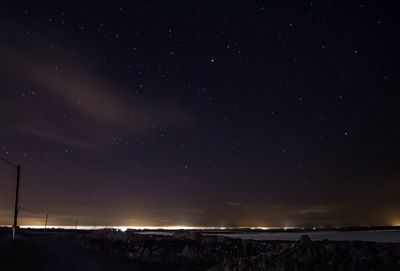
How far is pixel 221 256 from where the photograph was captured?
41.0 metres

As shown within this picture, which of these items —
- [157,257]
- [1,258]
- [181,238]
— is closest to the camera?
[1,258]

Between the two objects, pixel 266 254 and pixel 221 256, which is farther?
pixel 221 256

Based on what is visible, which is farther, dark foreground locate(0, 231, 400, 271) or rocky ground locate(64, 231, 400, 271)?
dark foreground locate(0, 231, 400, 271)

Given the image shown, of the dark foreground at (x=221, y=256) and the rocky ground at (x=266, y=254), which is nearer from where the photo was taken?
the rocky ground at (x=266, y=254)

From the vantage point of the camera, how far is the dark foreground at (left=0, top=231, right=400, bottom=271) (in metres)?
27.3

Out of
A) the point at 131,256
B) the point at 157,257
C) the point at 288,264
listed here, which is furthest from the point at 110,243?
the point at 288,264

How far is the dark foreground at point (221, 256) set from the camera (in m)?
27.3

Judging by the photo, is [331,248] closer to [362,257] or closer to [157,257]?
[362,257]

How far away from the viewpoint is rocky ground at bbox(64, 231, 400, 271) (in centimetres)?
2691

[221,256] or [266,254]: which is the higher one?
[266,254]

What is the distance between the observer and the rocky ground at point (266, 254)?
2691 centimetres

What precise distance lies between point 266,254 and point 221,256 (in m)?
8.64

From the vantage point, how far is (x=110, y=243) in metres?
62.9

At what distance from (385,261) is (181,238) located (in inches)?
1196
